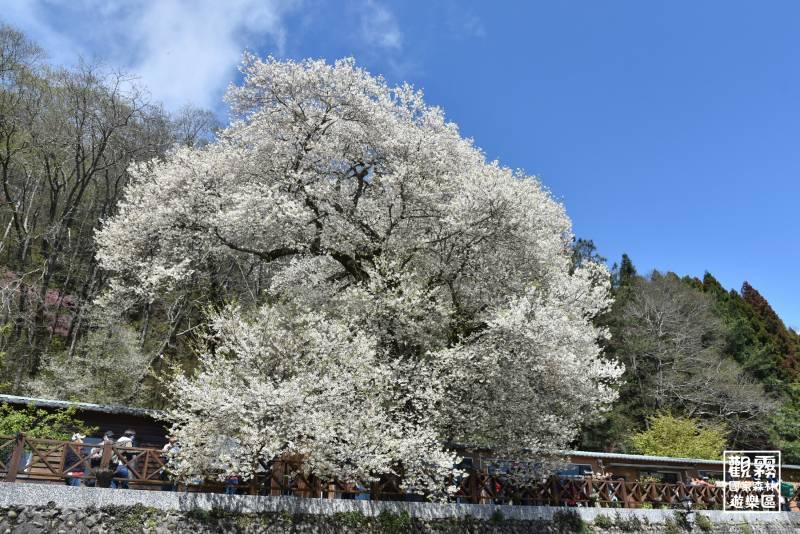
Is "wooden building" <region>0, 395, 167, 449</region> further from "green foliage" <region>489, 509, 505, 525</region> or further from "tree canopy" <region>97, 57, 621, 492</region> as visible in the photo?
"green foliage" <region>489, 509, 505, 525</region>

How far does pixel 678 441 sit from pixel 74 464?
30717 mm

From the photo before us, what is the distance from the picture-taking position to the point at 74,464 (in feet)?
45.4

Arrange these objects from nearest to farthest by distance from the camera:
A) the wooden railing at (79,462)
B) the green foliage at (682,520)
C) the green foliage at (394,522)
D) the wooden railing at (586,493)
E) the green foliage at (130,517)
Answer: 1. the wooden railing at (79,462)
2. the green foliage at (130,517)
3. the green foliage at (394,522)
4. the wooden railing at (586,493)
5. the green foliage at (682,520)

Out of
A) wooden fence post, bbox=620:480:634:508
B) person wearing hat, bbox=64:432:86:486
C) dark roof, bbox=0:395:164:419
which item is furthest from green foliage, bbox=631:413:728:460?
person wearing hat, bbox=64:432:86:486

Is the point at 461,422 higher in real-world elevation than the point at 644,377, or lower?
lower

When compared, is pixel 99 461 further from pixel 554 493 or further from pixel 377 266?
pixel 554 493

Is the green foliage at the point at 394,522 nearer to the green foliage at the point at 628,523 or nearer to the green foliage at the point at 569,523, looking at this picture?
the green foliage at the point at 569,523

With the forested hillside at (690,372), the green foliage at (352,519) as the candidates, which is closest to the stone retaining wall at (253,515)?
the green foliage at (352,519)

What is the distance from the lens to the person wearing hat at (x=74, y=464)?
1354 centimetres

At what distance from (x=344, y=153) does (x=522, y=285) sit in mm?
8072

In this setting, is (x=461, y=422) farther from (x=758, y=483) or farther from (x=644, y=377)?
(x=644, y=377)

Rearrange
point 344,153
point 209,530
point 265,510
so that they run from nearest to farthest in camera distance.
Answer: point 209,530 < point 265,510 < point 344,153

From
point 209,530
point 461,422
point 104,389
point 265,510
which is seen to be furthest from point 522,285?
point 104,389

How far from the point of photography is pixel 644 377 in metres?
43.7
